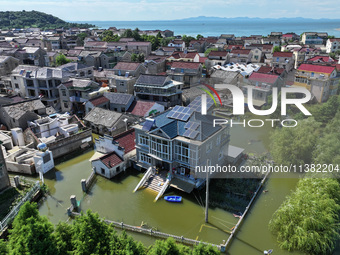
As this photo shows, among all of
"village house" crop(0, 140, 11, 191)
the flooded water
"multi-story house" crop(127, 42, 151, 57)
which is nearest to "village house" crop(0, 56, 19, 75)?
"multi-story house" crop(127, 42, 151, 57)

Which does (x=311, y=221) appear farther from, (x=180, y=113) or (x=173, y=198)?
(x=180, y=113)

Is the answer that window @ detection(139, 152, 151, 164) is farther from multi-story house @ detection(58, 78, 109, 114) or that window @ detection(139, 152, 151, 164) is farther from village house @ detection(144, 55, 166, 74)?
village house @ detection(144, 55, 166, 74)

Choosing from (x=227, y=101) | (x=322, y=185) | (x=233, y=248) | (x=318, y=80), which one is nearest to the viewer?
(x=233, y=248)

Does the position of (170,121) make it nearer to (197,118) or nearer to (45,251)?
(197,118)

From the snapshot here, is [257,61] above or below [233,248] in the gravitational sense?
above

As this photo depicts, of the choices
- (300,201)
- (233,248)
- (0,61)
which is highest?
(0,61)

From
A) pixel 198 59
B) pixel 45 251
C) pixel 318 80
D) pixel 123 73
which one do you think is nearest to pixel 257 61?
pixel 198 59
